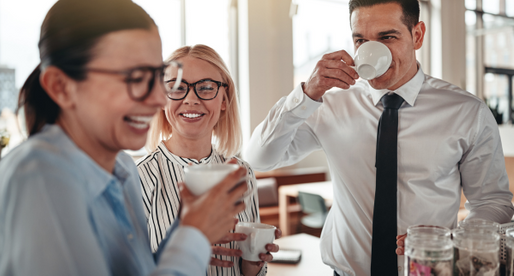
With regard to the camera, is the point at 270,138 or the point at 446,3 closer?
the point at 270,138

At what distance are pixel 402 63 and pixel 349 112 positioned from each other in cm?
30

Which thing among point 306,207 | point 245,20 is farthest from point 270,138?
point 245,20

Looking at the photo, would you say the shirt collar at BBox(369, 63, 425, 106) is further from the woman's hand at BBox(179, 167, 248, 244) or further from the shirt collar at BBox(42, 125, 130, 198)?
→ the shirt collar at BBox(42, 125, 130, 198)

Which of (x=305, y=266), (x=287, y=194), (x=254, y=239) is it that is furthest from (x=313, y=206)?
(x=254, y=239)

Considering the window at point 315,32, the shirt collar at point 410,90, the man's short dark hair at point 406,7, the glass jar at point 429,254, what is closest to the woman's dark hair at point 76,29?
the glass jar at point 429,254

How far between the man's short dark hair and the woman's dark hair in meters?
1.01

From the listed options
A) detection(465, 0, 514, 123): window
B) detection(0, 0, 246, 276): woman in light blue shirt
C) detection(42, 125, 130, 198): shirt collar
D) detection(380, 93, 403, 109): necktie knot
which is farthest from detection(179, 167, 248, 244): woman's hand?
detection(465, 0, 514, 123): window

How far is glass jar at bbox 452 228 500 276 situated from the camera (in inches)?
33.8

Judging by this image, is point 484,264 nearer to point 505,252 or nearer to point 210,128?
point 505,252

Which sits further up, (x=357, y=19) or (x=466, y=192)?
(x=357, y=19)

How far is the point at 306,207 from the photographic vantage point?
4297 millimetres

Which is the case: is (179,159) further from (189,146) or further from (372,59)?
(372,59)

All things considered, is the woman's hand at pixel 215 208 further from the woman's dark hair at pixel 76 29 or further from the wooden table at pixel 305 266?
the wooden table at pixel 305 266

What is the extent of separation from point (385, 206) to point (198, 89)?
840 mm
